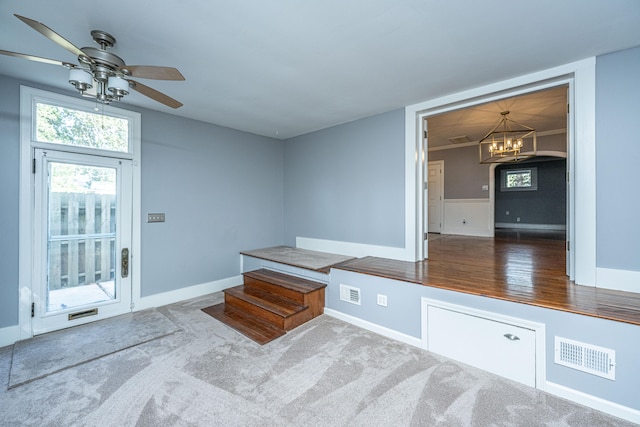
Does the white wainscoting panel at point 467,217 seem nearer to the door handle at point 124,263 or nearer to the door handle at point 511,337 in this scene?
the door handle at point 511,337

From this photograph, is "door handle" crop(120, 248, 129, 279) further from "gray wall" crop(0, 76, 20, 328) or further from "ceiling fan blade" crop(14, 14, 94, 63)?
"ceiling fan blade" crop(14, 14, 94, 63)

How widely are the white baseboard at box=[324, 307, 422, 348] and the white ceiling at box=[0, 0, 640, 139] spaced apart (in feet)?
8.78

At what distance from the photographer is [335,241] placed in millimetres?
4555

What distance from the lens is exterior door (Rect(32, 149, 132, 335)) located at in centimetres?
289

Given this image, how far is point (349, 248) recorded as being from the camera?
434cm

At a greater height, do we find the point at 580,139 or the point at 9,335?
the point at 580,139

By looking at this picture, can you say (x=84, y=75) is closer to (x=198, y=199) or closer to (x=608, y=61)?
(x=198, y=199)

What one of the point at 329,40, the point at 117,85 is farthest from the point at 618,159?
the point at 117,85

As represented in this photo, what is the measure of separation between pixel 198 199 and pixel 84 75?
8.01 ft

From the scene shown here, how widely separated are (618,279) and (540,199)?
361 inches

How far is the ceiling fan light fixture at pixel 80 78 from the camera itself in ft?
5.84

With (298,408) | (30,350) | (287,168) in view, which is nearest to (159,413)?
(298,408)

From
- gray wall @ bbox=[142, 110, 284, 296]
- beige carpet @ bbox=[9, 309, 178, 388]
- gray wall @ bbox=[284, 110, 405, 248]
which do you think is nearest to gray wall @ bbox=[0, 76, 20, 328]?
beige carpet @ bbox=[9, 309, 178, 388]

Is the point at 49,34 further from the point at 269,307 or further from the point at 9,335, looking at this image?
the point at 9,335
